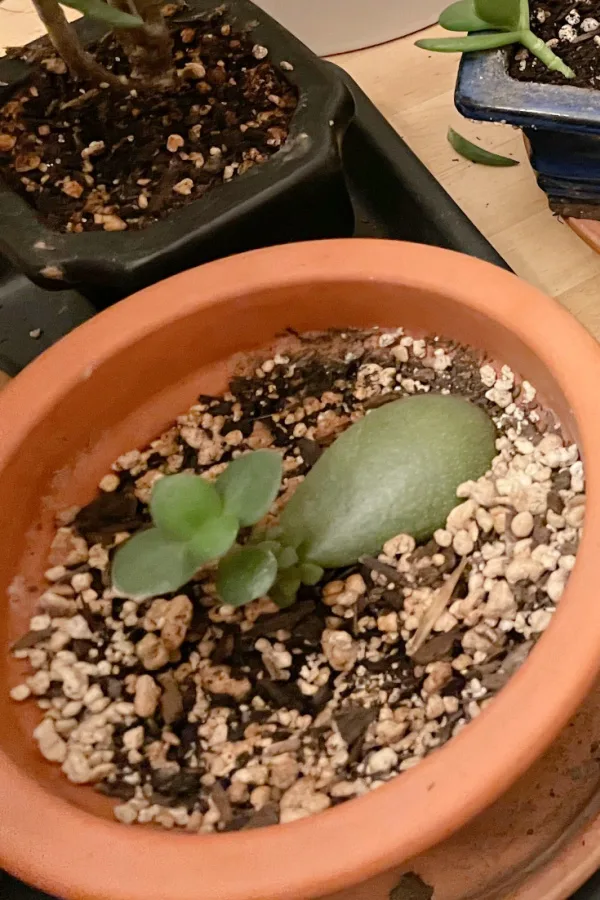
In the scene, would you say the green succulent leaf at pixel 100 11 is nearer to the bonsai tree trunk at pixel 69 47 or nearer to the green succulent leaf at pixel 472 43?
the bonsai tree trunk at pixel 69 47

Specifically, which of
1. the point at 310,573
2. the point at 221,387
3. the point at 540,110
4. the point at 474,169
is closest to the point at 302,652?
the point at 310,573

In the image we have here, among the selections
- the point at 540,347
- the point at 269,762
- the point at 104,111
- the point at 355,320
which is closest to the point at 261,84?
the point at 104,111

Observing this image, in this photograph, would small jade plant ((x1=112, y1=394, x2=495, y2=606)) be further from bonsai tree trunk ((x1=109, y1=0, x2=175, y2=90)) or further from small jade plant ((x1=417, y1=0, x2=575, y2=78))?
bonsai tree trunk ((x1=109, y1=0, x2=175, y2=90))

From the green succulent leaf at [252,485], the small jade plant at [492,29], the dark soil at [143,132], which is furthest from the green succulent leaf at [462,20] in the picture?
the green succulent leaf at [252,485]

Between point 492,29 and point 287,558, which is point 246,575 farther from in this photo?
point 492,29

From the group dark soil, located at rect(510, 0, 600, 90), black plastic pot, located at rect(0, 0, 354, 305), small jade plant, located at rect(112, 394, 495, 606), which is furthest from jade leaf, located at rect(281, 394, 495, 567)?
dark soil, located at rect(510, 0, 600, 90)

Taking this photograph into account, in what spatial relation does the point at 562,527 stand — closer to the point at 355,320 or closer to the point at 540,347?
the point at 540,347

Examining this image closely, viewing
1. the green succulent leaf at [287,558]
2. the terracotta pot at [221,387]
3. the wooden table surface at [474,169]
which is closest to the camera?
the terracotta pot at [221,387]
